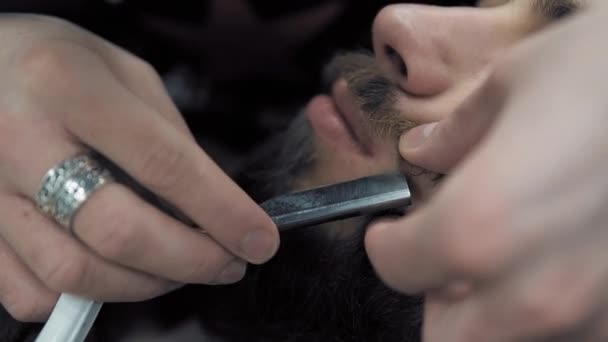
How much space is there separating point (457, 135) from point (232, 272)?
24 centimetres

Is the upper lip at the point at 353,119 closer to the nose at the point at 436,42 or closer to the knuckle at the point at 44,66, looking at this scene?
the nose at the point at 436,42

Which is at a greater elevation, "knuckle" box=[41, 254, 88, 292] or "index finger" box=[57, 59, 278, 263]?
"index finger" box=[57, 59, 278, 263]

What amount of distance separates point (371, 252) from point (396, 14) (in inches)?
11.0

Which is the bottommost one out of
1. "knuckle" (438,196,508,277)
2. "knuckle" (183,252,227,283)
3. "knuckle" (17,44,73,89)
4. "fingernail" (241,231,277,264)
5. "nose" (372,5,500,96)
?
"knuckle" (183,252,227,283)

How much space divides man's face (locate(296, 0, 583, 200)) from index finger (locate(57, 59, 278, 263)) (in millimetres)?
163

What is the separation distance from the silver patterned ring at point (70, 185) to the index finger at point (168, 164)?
0.05 feet

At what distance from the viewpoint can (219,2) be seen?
2.97 feet

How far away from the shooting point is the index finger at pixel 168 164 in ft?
1.58

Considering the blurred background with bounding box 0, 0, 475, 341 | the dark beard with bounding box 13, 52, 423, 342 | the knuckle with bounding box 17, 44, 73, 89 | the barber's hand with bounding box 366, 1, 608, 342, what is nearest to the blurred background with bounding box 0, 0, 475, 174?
the blurred background with bounding box 0, 0, 475, 341

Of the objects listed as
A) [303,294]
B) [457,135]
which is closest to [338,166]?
[303,294]

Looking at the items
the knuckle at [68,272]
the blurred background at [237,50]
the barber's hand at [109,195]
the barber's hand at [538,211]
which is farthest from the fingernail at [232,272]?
the blurred background at [237,50]

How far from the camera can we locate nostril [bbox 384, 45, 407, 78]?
612 millimetres

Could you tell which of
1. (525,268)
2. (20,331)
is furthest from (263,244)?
(20,331)

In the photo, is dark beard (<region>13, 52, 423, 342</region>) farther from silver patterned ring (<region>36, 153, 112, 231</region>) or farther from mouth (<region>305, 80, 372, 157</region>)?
silver patterned ring (<region>36, 153, 112, 231</region>)
